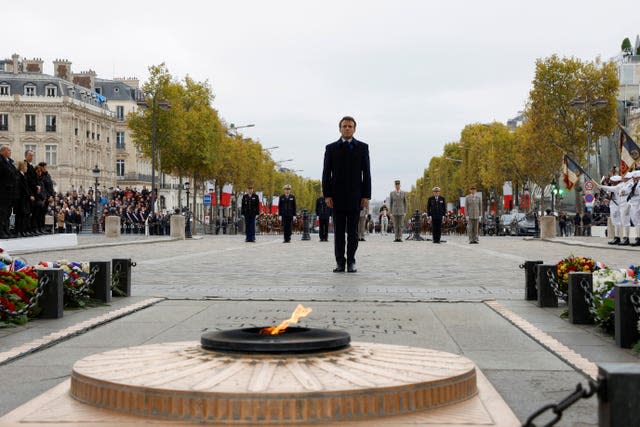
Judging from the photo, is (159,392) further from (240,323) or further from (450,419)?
(240,323)

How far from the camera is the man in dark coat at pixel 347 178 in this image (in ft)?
46.0

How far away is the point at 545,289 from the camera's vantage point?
971cm

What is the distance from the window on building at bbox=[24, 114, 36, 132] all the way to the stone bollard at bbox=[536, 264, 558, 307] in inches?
3959

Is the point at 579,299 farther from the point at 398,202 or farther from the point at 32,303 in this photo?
the point at 398,202

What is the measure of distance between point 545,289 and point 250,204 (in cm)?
2347

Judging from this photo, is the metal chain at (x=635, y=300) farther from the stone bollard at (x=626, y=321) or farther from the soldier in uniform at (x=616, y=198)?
the soldier in uniform at (x=616, y=198)

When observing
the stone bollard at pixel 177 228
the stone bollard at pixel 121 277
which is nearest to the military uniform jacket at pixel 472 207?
the stone bollard at pixel 177 228

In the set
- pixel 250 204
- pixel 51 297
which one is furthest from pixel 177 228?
pixel 51 297

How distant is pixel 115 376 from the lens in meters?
4.21

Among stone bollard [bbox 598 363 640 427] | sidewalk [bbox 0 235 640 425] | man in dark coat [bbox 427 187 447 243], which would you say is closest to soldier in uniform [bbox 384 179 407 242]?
man in dark coat [bbox 427 187 447 243]

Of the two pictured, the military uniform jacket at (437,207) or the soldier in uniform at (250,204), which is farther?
the military uniform jacket at (437,207)

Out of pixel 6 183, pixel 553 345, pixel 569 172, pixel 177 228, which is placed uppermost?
pixel 569 172

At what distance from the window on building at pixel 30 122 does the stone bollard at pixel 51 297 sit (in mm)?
100267

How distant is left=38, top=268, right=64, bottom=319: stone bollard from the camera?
8.41 metres
